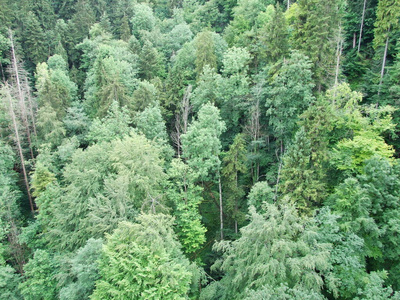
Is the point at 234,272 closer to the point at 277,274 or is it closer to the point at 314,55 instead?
the point at 277,274

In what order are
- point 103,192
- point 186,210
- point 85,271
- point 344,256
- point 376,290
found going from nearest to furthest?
point 376,290
point 344,256
point 85,271
point 103,192
point 186,210

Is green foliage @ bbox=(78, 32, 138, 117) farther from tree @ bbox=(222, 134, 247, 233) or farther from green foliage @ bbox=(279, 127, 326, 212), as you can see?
green foliage @ bbox=(279, 127, 326, 212)

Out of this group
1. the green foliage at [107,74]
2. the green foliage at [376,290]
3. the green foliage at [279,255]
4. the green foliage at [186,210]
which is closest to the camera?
the green foliage at [376,290]

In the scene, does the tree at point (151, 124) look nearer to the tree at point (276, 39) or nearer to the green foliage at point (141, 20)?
the tree at point (276, 39)

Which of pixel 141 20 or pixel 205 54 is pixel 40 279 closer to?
pixel 205 54

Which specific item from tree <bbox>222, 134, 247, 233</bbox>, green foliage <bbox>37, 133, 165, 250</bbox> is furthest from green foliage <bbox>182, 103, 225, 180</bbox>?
green foliage <bbox>37, 133, 165, 250</bbox>

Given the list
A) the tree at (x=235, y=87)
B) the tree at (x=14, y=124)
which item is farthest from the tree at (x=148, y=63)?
the tree at (x=14, y=124)

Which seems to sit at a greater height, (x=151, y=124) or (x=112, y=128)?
(x=151, y=124)

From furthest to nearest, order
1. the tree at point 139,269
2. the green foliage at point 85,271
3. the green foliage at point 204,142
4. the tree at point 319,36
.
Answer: the green foliage at point 204,142, the tree at point 319,36, the green foliage at point 85,271, the tree at point 139,269

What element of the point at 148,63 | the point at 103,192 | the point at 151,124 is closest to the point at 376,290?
the point at 103,192
